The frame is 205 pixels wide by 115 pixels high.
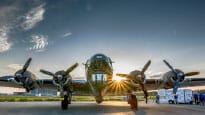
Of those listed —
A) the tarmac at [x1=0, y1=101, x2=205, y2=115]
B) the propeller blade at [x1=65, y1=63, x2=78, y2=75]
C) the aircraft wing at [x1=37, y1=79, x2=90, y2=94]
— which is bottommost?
the tarmac at [x1=0, y1=101, x2=205, y2=115]

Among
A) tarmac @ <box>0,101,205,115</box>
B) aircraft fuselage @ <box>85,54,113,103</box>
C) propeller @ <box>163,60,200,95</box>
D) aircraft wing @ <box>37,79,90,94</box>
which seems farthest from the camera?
aircraft wing @ <box>37,79,90,94</box>

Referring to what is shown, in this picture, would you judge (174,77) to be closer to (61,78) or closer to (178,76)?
(178,76)

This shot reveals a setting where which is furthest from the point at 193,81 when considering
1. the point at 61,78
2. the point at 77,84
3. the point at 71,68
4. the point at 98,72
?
the point at 61,78

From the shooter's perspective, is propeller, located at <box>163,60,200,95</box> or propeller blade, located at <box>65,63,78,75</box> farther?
propeller, located at <box>163,60,200,95</box>

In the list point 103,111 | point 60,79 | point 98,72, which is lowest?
point 103,111

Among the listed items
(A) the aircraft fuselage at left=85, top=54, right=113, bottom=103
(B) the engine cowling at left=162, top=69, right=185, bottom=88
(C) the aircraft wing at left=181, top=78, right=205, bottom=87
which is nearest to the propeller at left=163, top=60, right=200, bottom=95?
(B) the engine cowling at left=162, top=69, right=185, bottom=88

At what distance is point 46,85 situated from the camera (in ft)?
99.5

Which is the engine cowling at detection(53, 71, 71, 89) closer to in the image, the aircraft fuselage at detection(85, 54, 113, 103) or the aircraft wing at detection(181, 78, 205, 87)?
the aircraft fuselage at detection(85, 54, 113, 103)

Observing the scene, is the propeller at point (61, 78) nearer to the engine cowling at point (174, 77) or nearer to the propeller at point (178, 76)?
the engine cowling at point (174, 77)

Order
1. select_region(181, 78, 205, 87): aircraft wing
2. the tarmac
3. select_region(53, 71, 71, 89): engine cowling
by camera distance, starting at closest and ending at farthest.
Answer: the tarmac
select_region(53, 71, 71, 89): engine cowling
select_region(181, 78, 205, 87): aircraft wing

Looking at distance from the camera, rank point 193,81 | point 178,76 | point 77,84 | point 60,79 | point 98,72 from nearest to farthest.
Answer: point 60,79 < point 98,72 < point 178,76 < point 77,84 < point 193,81

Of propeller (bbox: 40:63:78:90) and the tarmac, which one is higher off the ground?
propeller (bbox: 40:63:78:90)

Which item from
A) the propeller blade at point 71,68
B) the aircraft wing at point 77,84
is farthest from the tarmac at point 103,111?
the propeller blade at point 71,68

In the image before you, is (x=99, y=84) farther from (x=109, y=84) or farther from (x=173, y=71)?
(x=173, y=71)
